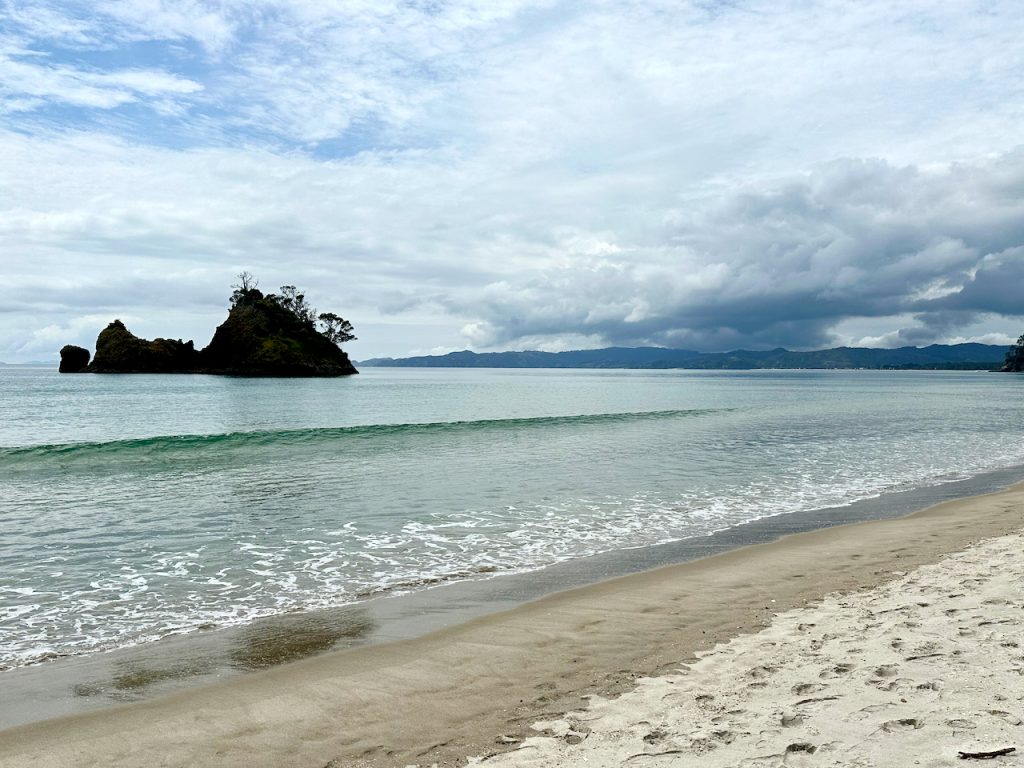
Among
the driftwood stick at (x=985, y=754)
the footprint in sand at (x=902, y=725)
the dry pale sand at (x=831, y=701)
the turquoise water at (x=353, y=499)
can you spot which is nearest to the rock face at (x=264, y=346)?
the turquoise water at (x=353, y=499)

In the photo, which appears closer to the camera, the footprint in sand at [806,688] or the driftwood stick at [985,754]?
the driftwood stick at [985,754]

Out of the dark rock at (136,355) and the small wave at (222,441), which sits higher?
the dark rock at (136,355)

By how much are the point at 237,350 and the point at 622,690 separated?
15606 centimetres

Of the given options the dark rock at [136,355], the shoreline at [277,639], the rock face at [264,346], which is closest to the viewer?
the shoreline at [277,639]

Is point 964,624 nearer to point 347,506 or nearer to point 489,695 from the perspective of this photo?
point 489,695

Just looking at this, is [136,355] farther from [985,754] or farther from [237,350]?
[985,754]

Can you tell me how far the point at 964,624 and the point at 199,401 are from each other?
69.6 m

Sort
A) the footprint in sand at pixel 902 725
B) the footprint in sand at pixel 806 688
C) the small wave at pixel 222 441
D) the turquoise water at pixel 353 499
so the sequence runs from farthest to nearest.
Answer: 1. the small wave at pixel 222 441
2. the turquoise water at pixel 353 499
3. the footprint in sand at pixel 806 688
4. the footprint in sand at pixel 902 725

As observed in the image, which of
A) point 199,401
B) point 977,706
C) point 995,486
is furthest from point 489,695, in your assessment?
point 199,401

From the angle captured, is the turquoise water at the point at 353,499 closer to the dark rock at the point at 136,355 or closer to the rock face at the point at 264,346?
the rock face at the point at 264,346

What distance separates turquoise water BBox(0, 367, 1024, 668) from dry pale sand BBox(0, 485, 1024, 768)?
2.62 meters

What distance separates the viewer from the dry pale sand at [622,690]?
15.8 ft

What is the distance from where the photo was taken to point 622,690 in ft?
20.0

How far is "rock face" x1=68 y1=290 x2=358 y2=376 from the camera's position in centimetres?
14675
